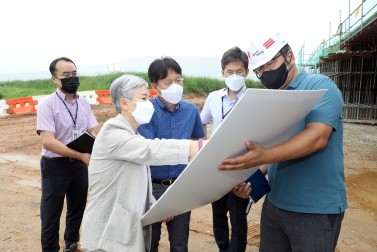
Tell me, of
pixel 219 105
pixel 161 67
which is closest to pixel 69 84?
pixel 161 67

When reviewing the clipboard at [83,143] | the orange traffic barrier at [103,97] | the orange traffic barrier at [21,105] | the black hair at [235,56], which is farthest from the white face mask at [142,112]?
the orange traffic barrier at [103,97]

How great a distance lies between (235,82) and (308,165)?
4.78 ft

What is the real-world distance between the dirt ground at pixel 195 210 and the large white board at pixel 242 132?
2143 millimetres

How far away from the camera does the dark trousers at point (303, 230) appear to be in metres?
1.54

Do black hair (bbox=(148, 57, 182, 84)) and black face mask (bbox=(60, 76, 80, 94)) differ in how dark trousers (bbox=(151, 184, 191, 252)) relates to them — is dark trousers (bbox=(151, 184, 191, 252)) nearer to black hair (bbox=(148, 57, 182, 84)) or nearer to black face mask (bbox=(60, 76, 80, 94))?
black hair (bbox=(148, 57, 182, 84))

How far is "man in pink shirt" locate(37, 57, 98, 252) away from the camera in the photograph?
286cm

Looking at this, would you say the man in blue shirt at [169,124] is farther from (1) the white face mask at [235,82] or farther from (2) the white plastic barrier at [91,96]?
(2) the white plastic barrier at [91,96]

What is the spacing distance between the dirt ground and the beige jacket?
1816mm

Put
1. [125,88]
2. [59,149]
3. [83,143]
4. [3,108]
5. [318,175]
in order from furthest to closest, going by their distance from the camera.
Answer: [3,108] → [59,149] → [83,143] → [125,88] → [318,175]

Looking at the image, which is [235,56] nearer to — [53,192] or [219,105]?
[219,105]

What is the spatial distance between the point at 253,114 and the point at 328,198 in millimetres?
751

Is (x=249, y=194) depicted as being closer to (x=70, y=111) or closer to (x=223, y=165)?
(x=223, y=165)

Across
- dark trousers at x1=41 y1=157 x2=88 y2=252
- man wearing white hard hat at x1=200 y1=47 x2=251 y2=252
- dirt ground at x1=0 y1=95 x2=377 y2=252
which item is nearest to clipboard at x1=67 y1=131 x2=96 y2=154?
dark trousers at x1=41 y1=157 x2=88 y2=252

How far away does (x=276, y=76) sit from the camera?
1.65 meters
